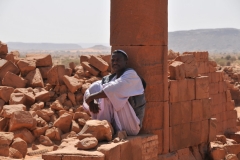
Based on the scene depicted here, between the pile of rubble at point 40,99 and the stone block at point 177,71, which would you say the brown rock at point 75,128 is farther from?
the stone block at point 177,71

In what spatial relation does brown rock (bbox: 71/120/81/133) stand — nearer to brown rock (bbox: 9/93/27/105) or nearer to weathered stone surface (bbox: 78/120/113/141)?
brown rock (bbox: 9/93/27/105)

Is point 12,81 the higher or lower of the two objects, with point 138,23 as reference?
lower

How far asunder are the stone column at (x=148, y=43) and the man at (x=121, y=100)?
547 millimetres

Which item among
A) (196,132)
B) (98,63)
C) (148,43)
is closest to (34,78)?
(98,63)

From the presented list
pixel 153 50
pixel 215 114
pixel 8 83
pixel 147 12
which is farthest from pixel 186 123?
pixel 215 114

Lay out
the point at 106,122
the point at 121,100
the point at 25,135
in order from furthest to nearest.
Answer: the point at 25,135, the point at 121,100, the point at 106,122

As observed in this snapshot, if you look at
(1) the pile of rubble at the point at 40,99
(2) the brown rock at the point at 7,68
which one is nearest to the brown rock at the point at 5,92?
(1) the pile of rubble at the point at 40,99

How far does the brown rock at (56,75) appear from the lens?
11.8 meters

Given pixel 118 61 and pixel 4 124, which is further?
pixel 4 124

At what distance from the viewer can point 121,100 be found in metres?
7.02

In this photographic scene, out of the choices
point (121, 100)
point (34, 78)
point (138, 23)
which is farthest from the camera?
point (34, 78)

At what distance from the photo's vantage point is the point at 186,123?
9.22 metres

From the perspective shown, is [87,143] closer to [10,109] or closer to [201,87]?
[201,87]

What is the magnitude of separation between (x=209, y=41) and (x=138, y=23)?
139202mm
